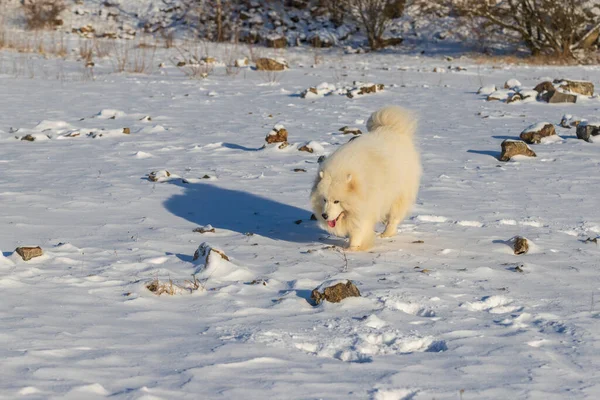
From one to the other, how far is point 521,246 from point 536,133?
171 inches

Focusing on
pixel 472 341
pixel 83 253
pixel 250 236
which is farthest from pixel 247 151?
pixel 472 341

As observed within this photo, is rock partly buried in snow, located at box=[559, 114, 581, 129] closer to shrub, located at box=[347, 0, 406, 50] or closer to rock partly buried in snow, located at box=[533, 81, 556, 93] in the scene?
rock partly buried in snow, located at box=[533, 81, 556, 93]

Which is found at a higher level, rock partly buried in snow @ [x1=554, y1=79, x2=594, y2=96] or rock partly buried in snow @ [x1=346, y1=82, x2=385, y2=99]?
rock partly buried in snow @ [x1=554, y1=79, x2=594, y2=96]

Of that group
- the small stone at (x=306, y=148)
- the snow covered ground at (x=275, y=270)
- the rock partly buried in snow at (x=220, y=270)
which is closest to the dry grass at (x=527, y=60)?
the snow covered ground at (x=275, y=270)

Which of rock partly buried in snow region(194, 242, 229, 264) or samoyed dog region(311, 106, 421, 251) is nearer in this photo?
rock partly buried in snow region(194, 242, 229, 264)

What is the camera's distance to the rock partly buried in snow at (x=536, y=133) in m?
9.84

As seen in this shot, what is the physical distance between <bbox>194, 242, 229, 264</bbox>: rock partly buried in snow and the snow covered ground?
7 centimetres

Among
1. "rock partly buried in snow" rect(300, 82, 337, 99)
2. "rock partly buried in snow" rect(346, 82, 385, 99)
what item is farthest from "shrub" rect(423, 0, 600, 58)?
"rock partly buried in snow" rect(300, 82, 337, 99)

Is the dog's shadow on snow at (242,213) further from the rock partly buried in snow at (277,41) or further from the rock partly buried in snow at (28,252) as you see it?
the rock partly buried in snow at (277,41)

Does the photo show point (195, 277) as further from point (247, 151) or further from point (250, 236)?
point (247, 151)

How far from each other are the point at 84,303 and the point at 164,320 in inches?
20.3

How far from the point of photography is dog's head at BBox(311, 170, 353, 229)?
581 cm

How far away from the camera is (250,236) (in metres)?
6.32

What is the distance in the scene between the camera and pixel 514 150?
9055 millimetres
